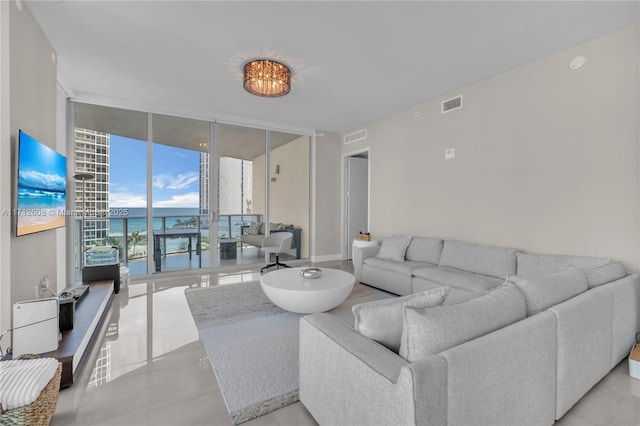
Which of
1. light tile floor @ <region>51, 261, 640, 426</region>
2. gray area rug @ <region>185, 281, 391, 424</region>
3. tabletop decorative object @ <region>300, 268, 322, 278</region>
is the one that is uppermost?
tabletop decorative object @ <region>300, 268, 322, 278</region>

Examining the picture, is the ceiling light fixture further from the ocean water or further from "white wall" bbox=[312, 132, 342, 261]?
"white wall" bbox=[312, 132, 342, 261]

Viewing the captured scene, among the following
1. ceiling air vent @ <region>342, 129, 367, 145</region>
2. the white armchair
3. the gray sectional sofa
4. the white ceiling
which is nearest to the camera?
the gray sectional sofa

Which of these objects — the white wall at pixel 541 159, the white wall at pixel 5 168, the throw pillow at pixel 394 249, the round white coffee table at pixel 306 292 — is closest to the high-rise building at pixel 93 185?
the white wall at pixel 5 168

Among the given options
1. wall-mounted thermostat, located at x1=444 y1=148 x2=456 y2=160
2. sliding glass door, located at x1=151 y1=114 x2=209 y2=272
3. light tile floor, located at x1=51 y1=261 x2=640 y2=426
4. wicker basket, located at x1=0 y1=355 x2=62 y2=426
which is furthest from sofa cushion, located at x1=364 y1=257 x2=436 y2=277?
wicker basket, located at x1=0 y1=355 x2=62 y2=426

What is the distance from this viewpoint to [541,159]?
10.9 ft

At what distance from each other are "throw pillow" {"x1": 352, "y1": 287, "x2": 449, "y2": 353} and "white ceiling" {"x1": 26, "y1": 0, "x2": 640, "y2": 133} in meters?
→ 2.44

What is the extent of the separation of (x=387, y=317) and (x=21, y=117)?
3.35 meters

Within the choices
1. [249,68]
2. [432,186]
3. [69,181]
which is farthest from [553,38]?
[69,181]

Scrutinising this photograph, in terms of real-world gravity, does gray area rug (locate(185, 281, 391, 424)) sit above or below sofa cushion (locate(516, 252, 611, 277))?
below

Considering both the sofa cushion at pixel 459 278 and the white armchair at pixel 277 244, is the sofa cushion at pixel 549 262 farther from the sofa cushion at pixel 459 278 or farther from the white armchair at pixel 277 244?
the white armchair at pixel 277 244

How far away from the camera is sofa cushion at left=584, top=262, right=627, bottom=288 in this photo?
2.24 meters

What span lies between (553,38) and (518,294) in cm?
288

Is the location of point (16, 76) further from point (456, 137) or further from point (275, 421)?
point (456, 137)

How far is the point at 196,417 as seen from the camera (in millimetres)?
1722
